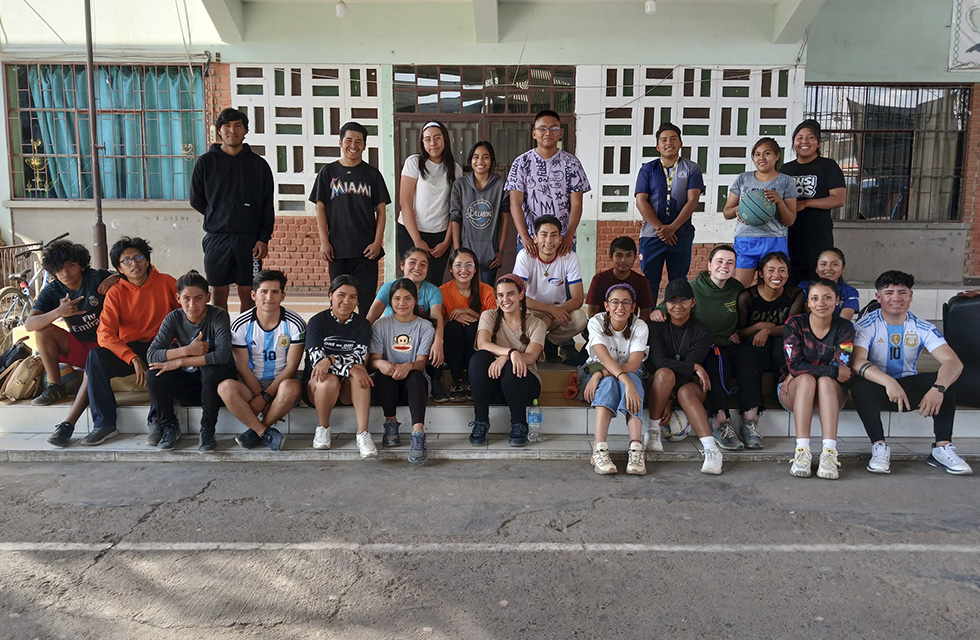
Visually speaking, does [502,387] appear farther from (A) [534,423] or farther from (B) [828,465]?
(B) [828,465]

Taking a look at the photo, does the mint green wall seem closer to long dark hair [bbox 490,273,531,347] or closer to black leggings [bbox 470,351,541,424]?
long dark hair [bbox 490,273,531,347]

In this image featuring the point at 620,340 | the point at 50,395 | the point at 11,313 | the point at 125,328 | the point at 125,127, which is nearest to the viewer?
the point at 620,340

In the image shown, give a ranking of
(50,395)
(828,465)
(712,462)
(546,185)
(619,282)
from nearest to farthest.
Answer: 1. (828,465)
2. (712,462)
3. (50,395)
4. (619,282)
5. (546,185)

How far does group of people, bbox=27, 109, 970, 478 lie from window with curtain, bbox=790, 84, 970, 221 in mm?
4635

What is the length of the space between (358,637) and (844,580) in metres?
1.98

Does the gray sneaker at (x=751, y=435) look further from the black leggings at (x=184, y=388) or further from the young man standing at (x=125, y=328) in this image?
the young man standing at (x=125, y=328)

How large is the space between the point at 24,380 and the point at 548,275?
3723mm

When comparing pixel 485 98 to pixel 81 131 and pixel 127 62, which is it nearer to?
pixel 127 62

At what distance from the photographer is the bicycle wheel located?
7.25 metres

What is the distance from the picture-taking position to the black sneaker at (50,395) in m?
5.25

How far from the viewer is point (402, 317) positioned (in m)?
5.08

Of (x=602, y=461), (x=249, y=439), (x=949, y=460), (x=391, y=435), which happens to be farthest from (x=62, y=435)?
(x=949, y=460)

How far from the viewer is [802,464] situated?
450 centimetres

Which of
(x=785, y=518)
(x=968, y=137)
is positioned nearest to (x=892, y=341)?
(x=785, y=518)
